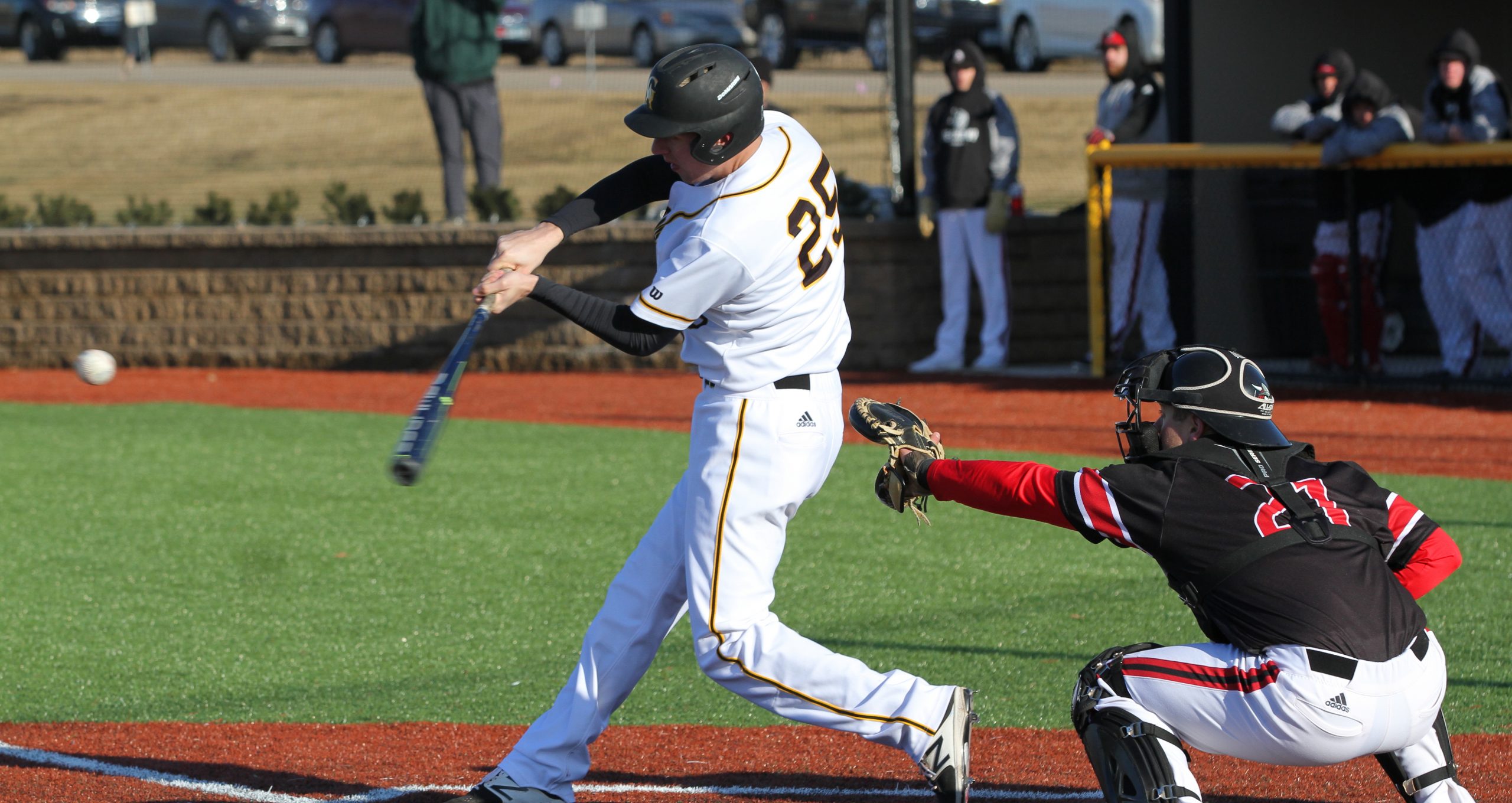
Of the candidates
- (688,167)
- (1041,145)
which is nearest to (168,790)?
(688,167)

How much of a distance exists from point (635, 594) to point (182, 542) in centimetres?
445

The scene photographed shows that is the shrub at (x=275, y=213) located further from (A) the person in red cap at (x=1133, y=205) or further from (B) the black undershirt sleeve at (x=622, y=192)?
(B) the black undershirt sleeve at (x=622, y=192)

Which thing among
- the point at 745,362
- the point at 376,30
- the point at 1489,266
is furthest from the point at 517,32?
the point at 745,362

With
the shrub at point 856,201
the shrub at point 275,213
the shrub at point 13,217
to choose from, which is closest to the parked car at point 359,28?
the shrub at point 275,213

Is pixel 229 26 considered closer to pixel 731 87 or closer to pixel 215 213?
pixel 215 213

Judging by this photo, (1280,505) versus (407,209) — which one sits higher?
(1280,505)

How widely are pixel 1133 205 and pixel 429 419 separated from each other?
30.0 feet

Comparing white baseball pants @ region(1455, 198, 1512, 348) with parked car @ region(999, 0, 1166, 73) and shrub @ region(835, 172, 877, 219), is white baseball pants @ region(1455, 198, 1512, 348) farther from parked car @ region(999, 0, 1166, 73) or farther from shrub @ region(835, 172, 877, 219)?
parked car @ region(999, 0, 1166, 73)

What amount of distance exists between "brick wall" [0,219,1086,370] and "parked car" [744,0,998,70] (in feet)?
7.49

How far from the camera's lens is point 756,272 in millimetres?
3725

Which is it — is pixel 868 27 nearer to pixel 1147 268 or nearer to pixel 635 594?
pixel 1147 268

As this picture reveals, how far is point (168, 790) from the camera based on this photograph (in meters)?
4.49

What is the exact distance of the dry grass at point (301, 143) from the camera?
15.6 metres

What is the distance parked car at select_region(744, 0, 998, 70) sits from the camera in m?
15.4
